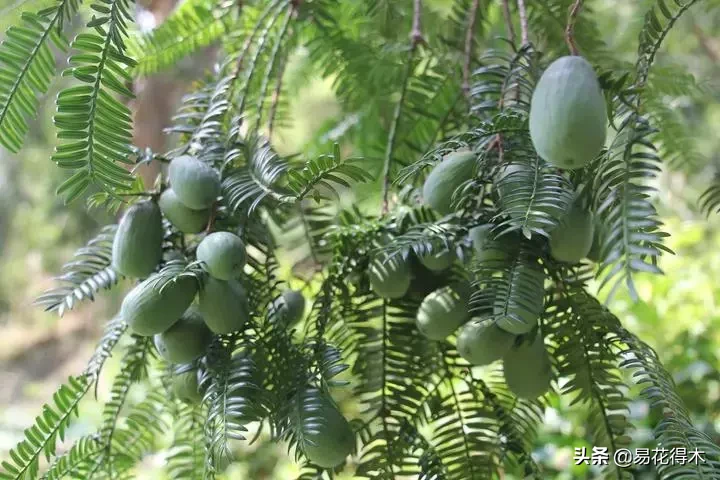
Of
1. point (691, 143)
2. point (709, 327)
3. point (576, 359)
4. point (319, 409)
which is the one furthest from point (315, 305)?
point (709, 327)

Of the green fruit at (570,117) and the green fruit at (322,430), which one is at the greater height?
the green fruit at (570,117)

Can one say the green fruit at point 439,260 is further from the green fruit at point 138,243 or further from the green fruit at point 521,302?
the green fruit at point 138,243

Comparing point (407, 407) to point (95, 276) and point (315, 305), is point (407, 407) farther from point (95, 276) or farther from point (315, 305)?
point (95, 276)

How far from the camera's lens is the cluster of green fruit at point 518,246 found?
1.17 feet

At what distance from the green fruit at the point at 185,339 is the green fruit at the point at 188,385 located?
0.08 ft

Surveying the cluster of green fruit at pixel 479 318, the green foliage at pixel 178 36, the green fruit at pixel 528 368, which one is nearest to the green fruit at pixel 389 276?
the cluster of green fruit at pixel 479 318

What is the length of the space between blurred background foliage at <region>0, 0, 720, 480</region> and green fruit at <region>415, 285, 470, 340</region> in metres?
0.11

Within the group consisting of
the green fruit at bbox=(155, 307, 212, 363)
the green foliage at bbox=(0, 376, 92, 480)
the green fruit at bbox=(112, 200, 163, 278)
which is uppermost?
the green fruit at bbox=(112, 200, 163, 278)

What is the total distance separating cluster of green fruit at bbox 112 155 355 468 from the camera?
0.43m

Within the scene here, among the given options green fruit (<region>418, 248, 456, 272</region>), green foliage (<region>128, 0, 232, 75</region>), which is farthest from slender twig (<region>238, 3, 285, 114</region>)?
green fruit (<region>418, 248, 456, 272</region>)

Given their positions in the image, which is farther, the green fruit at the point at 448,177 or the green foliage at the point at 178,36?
the green foliage at the point at 178,36

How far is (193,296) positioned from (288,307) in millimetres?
122

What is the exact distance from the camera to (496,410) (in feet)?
1.79

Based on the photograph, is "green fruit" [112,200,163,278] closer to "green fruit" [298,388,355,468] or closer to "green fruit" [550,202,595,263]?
"green fruit" [298,388,355,468]
